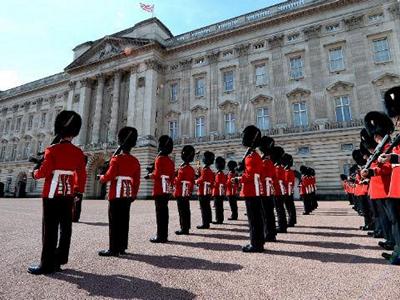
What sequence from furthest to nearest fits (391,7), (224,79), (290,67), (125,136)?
(224,79)
(290,67)
(391,7)
(125,136)

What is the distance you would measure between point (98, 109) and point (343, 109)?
26.5 m

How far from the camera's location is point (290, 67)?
2539 centimetres

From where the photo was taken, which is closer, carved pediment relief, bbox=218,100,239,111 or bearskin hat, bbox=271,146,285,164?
bearskin hat, bbox=271,146,285,164

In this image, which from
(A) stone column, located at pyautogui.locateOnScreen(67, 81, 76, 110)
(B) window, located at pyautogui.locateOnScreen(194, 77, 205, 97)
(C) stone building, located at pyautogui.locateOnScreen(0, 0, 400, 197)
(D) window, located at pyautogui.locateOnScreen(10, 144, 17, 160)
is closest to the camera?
(C) stone building, located at pyautogui.locateOnScreen(0, 0, 400, 197)

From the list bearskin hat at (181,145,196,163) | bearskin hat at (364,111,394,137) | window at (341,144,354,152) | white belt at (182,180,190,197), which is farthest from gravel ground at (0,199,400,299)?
window at (341,144,354,152)

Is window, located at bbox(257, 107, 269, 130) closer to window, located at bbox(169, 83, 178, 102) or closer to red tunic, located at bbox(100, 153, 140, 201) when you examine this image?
window, located at bbox(169, 83, 178, 102)

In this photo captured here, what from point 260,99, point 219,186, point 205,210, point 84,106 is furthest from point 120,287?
point 84,106

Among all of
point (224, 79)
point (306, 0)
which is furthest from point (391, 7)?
point (224, 79)

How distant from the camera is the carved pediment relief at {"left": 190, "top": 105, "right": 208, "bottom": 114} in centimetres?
2852

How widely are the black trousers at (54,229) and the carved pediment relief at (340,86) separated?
23.7 metres

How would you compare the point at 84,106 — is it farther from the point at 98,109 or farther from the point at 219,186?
the point at 219,186

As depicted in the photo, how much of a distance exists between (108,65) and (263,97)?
778 inches

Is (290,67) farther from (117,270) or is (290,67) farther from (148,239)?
(117,270)

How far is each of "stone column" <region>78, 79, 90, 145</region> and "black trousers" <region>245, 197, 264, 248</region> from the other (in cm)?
3209
